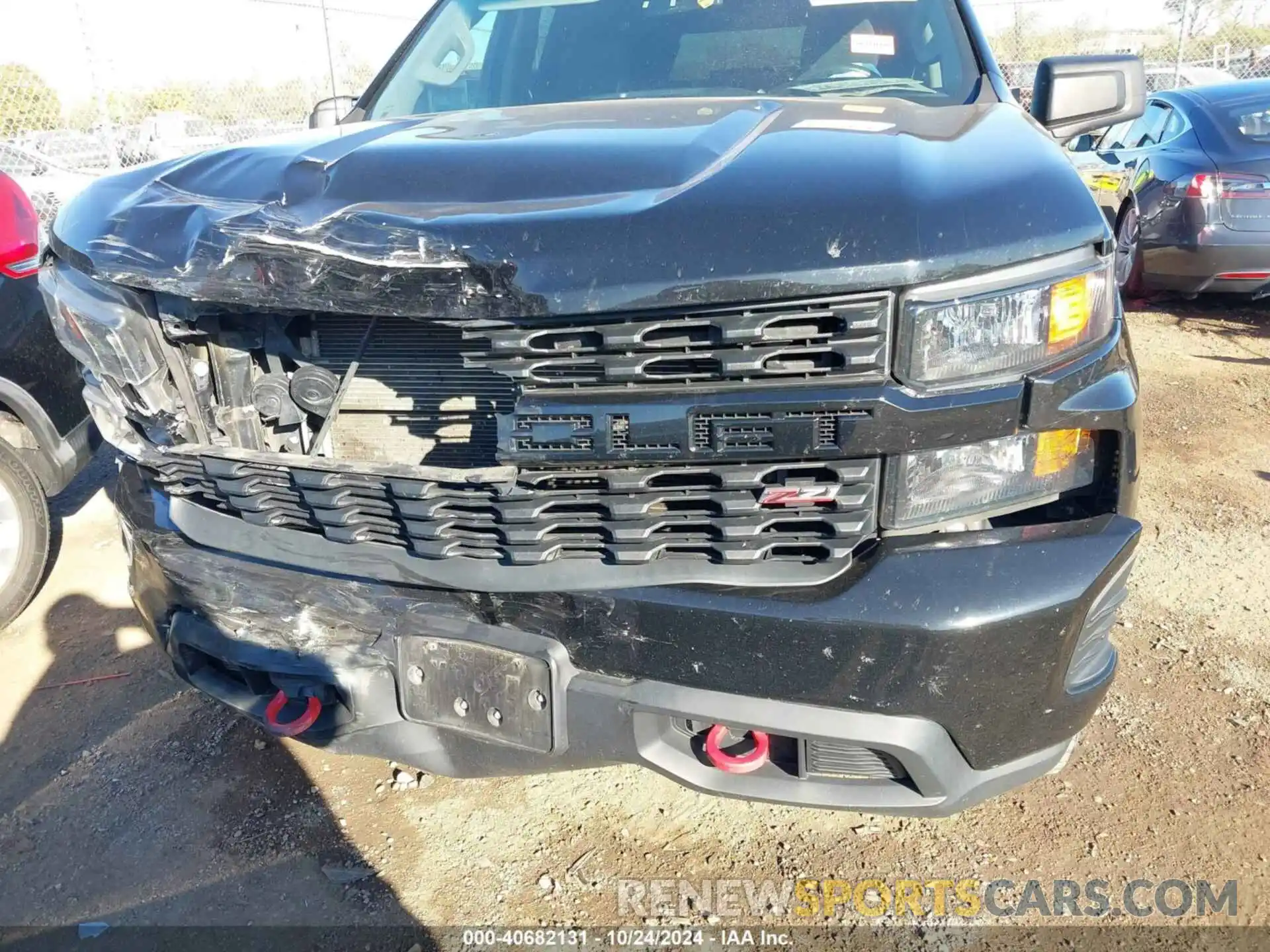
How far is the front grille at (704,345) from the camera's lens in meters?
1.47

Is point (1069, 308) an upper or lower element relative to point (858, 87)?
lower

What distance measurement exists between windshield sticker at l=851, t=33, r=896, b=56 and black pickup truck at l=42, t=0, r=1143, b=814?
0.77 m

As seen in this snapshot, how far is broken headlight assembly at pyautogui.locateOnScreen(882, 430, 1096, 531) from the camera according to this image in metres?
1.55

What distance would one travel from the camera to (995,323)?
4.98ft

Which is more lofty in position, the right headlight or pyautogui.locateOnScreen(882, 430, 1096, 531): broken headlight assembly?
the right headlight

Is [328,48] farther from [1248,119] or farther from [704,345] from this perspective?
[704,345]

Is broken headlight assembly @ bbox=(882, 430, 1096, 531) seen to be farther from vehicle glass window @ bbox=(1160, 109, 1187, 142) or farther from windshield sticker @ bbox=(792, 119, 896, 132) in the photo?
vehicle glass window @ bbox=(1160, 109, 1187, 142)

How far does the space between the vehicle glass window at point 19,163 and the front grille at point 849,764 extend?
800 cm

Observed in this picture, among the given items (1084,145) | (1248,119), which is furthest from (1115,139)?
(1248,119)

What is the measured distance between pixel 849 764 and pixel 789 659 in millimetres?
282

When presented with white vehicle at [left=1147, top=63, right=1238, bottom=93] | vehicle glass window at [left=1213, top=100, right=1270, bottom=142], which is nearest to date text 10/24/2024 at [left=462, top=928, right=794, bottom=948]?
vehicle glass window at [left=1213, top=100, right=1270, bottom=142]

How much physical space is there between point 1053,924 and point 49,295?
268 centimetres

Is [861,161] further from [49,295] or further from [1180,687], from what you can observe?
[1180,687]

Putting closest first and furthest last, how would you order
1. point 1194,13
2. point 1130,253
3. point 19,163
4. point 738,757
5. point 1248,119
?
1. point 738,757
2. point 1248,119
3. point 1130,253
4. point 19,163
5. point 1194,13
